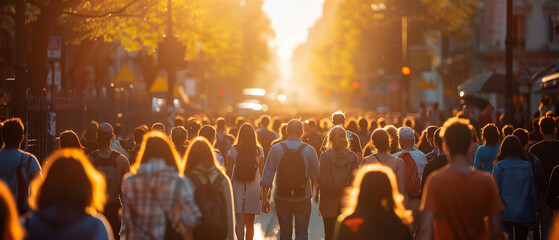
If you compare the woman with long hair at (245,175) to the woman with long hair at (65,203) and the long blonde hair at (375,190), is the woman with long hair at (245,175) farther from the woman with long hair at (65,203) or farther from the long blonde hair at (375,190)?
the woman with long hair at (65,203)

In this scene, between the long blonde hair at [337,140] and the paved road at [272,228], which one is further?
the paved road at [272,228]

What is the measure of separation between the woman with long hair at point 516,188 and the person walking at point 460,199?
2.63 meters

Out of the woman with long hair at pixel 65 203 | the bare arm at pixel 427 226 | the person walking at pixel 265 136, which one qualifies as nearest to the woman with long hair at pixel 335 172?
the bare arm at pixel 427 226

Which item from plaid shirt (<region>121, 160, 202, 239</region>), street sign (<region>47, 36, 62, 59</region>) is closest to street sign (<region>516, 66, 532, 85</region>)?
street sign (<region>47, 36, 62, 59</region>)

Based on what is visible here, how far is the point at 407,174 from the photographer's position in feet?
31.3

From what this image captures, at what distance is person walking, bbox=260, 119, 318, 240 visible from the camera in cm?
958

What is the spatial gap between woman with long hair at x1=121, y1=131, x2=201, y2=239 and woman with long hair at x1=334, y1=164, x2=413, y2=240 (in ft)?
3.68

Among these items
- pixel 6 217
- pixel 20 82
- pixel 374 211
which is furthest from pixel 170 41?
pixel 6 217

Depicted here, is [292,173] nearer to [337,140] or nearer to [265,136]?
[337,140]

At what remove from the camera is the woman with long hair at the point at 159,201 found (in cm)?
587

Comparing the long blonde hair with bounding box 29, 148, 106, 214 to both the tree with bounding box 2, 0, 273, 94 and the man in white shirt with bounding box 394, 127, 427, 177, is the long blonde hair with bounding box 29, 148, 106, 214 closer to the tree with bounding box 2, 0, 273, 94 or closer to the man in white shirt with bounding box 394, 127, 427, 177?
the man in white shirt with bounding box 394, 127, 427, 177

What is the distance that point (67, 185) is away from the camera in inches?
185

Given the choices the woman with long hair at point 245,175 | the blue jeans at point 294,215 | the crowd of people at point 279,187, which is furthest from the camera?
the woman with long hair at point 245,175

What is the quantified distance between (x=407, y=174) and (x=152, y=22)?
13696 millimetres
